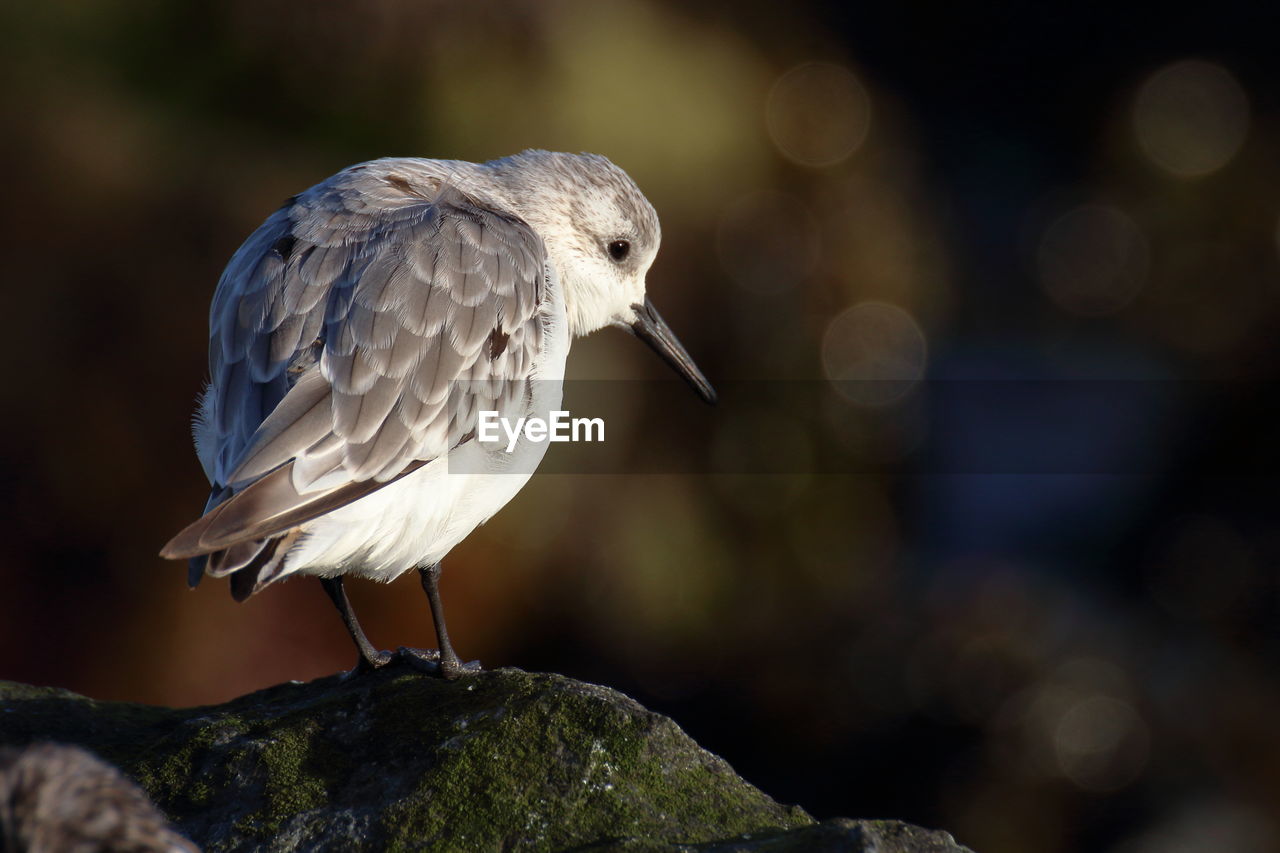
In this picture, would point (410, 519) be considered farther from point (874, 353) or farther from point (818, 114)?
point (818, 114)

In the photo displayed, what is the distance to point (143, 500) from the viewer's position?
713 cm

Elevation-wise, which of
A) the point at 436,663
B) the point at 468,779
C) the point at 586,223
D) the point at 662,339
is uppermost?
the point at 586,223

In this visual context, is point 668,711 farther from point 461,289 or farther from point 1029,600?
point 461,289

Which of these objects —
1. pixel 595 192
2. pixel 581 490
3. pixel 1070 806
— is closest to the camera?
pixel 595 192

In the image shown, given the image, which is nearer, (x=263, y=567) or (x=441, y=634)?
(x=263, y=567)

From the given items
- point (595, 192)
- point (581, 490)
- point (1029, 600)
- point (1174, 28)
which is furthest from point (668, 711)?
point (1174, 28)

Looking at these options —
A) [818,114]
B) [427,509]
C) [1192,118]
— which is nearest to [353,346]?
[427,509]

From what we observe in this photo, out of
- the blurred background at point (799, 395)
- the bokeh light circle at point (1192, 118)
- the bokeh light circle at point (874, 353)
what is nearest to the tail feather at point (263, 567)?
the blurred background at point (799, 395)

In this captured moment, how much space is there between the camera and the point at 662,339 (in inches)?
236

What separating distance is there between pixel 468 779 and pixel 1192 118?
7.01 metres

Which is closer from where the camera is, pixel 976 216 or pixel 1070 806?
pixel 1070 806

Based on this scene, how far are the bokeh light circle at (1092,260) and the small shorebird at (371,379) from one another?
4.83 metres

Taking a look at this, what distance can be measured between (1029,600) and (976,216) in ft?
9.67

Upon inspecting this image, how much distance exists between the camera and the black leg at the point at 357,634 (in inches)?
179
